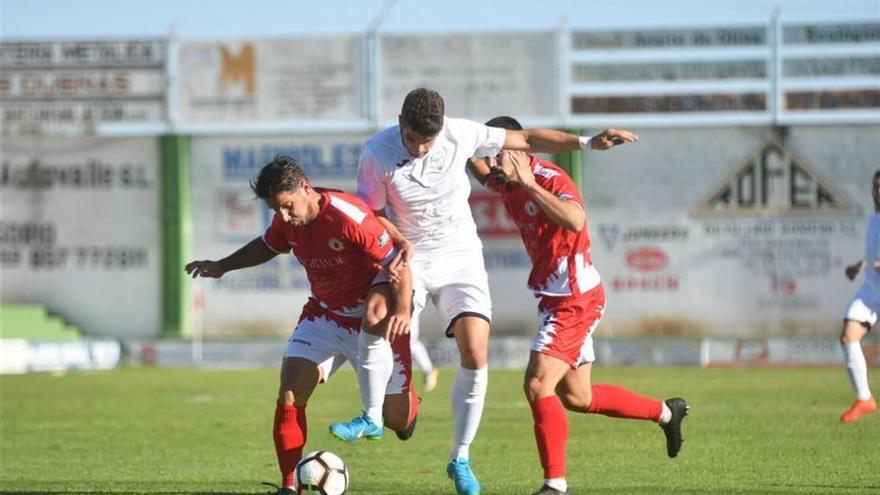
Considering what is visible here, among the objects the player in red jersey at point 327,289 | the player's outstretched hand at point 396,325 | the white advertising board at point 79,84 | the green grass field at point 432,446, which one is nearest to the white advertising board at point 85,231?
the white advertising board at point 79,84

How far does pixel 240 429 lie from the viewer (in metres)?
15.7

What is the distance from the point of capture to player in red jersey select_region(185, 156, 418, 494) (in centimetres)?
915

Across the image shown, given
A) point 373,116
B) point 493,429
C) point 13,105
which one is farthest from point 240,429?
point 13,105

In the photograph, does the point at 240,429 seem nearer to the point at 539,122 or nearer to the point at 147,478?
the point at 147,478

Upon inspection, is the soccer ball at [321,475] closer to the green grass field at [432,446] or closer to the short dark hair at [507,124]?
the green grass field at [432,446]

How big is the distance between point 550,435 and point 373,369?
1184mm

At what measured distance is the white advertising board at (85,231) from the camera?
35.0 meters

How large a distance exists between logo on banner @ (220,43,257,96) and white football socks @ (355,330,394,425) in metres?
26.3

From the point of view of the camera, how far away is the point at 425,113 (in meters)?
9.03

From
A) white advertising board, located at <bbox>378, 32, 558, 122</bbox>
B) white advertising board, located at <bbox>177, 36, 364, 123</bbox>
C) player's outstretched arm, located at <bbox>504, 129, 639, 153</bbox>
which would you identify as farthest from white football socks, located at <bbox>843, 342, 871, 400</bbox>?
white advertising board, located at <bbox>177, 36, 364, 123</bbox>

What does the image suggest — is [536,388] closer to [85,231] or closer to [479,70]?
[479,70]

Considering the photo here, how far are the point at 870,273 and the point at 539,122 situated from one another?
19277mm

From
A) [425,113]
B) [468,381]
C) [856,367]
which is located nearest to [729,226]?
[856,367]

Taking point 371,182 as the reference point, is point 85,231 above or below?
below
